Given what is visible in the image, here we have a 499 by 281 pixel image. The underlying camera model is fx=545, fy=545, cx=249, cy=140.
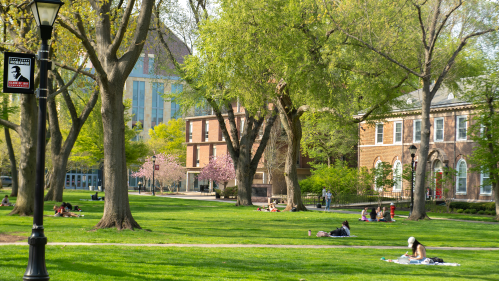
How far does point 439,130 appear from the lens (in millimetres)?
48031

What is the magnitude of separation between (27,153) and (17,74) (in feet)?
50.7

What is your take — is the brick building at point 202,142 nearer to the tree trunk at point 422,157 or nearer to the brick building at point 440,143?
the brick building at point 440,143

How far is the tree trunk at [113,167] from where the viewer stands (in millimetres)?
18141

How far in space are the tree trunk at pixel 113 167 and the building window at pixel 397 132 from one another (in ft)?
125

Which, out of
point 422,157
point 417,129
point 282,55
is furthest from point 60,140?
point 417,129

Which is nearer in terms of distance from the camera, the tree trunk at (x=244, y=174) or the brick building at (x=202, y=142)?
the tree trunk at (x=244, y=174)

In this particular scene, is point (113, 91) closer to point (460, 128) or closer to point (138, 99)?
point (460, 128)

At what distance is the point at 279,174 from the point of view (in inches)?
2761

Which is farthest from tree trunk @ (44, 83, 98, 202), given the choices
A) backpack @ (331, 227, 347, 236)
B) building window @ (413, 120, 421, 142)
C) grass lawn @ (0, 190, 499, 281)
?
building window @ (413, 120, 421, 142)

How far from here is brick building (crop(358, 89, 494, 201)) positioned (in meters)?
44.9

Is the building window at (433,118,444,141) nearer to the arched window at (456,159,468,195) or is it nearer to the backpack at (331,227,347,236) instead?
the arched window at (456,159,468,195)

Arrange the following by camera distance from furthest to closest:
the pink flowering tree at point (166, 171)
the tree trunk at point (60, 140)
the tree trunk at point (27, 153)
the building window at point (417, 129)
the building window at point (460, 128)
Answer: the pink flowering tree at point (166, 171)
the building window at point (417, 129)
the building window at point (460, 128)
the tree trunk at point (60, 140)
the tree trunk at point (27, 153)

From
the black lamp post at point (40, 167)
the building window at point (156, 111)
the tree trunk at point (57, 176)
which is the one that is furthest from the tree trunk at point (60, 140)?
the building window at point (156, 111)

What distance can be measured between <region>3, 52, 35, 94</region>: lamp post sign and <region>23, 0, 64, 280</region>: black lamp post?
1.69 ft
